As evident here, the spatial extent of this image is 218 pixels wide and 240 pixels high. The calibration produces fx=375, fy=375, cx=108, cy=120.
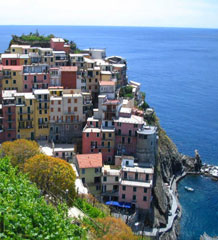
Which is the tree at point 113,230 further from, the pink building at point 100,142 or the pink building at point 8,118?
the pink building at point 8,118

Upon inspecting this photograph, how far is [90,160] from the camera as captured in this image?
4997cm

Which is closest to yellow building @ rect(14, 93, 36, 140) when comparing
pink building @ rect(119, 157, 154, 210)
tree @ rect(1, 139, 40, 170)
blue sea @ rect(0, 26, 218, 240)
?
tree @ rect(1, 139, 40, 170)

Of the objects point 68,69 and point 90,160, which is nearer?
point 90,160

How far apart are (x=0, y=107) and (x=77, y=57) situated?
18109 millimetres

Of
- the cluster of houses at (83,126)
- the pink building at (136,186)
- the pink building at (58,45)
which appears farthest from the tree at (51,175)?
the pink building at (58,45)

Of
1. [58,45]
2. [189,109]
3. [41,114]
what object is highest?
[58,45]

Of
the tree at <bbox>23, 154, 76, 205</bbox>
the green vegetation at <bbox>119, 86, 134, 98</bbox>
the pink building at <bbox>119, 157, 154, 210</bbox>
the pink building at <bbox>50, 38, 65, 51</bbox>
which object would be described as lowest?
the pink building at <bbox>119, 157, 154, 210</bbox>

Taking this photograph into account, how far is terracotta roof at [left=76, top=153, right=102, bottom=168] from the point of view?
161 feet

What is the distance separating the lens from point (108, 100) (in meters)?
58.6

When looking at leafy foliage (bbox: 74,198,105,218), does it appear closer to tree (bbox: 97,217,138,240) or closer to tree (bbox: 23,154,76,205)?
A: tree (bbox: 23,154,76,205)

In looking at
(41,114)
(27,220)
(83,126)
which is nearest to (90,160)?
(83,126)

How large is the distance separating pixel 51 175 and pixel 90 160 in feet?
38.9

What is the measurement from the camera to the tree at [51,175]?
3762 cm

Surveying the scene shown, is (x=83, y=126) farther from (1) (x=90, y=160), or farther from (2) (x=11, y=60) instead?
(2) (x=11, y=60)
